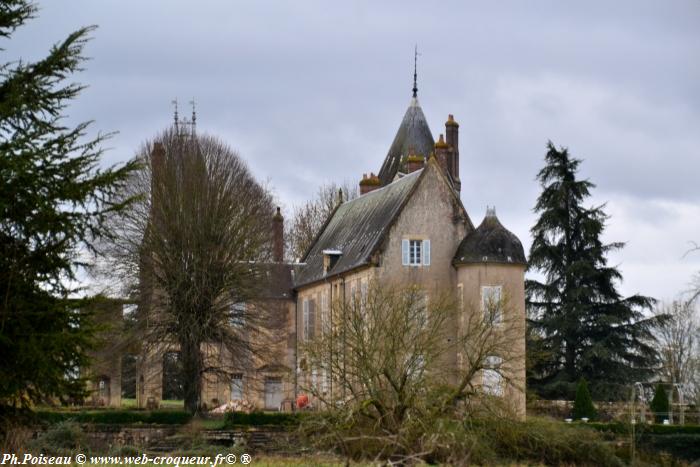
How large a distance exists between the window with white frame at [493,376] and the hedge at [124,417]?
9.31 m

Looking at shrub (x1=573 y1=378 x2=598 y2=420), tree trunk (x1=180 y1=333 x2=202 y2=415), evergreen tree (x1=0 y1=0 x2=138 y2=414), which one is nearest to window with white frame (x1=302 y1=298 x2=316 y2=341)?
tree trunk (x1=180 y1=333 x2=202 y2=415)

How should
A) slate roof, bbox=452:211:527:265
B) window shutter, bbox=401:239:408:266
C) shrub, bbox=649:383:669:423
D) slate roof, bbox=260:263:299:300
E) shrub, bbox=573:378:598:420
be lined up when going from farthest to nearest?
1. slate roof, bbox=260:263:299:300
2. window shutter, bbox=401:239:408:266
3. slate roof, bbox=452:211:527:265
4. shrub, bbox=649:383:669:423
5. shrub, bbox=573:378:598:420

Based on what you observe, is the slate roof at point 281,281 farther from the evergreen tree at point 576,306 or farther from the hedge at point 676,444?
the hedge at point 676,444

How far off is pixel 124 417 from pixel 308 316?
14977mm

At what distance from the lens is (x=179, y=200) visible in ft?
137

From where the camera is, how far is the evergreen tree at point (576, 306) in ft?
154

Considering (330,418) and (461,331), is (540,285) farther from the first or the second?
(330,418)

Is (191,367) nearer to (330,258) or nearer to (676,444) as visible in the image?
(330,258)

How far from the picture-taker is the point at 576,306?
47.8 metres

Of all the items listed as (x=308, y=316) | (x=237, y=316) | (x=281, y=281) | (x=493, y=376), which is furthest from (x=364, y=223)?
(x=493, y=376)

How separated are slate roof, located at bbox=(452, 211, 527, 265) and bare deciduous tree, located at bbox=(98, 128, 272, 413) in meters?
7.20

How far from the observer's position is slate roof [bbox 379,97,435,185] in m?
59.2

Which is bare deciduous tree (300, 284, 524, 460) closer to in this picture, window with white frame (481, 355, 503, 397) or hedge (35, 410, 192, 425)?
window with white frame (481, 355, 503, 397)

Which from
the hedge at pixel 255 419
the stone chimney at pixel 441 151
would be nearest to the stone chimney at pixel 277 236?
the stone chimney at pixel 441 151
